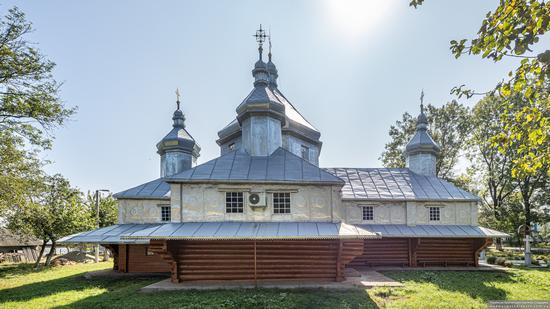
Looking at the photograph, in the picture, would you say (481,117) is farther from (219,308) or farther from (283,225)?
(219,308)

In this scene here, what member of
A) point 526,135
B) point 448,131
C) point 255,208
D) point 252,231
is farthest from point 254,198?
point 448,131

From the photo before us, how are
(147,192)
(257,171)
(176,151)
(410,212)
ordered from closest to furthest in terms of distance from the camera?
(257,171) < (410,212) < (147,192) < (176,151)

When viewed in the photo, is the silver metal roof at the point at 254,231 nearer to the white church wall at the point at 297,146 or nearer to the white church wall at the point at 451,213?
the white church wall at the point at 297,146

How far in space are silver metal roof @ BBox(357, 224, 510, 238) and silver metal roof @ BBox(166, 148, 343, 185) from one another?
17.3 feet

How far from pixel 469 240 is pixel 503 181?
51.2 ft

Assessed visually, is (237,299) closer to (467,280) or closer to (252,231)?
(252,231)

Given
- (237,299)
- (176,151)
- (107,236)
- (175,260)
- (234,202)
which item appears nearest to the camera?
(237,299)

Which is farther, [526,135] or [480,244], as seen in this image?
[480,244]

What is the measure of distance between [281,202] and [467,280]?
27.6 ft

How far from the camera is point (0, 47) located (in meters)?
11.8

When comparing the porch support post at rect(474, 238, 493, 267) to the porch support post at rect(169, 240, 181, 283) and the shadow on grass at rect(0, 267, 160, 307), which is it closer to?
the porch support post at rect(169, 240, 181, 283)

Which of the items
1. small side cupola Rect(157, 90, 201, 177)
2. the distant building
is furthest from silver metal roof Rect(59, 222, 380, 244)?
the distant building

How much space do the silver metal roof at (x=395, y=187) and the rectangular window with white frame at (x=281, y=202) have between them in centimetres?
522

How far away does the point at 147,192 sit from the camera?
16.4 meters
